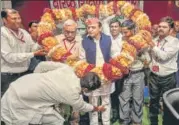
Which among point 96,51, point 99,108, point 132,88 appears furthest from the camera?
point 132,88

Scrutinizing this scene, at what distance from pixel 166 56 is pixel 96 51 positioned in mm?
954

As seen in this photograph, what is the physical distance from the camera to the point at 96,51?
17.6 ft

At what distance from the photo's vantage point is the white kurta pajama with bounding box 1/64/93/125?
4473mm

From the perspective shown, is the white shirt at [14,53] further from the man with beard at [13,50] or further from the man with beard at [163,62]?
the man with beard at [163,62]

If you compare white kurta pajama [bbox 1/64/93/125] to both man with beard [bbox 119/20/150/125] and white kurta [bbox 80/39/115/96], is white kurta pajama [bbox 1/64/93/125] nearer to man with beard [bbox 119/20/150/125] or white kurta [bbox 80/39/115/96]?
white kurta [bbox 80/39/115/96]

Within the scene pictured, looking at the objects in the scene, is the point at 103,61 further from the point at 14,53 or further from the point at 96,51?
the point at 14,53

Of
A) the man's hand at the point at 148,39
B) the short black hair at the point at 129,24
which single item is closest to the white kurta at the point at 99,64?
the short black hair at the point at 129,24

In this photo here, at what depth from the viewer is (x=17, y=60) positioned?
5441 mm

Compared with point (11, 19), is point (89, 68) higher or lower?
lower

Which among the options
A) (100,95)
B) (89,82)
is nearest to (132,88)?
(100,95)

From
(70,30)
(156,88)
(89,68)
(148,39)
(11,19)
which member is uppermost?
(11,19)

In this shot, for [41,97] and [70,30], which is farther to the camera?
[70,30]

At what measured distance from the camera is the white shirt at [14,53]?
5418mm

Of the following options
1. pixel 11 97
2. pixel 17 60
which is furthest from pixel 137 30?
pixel 11 97
